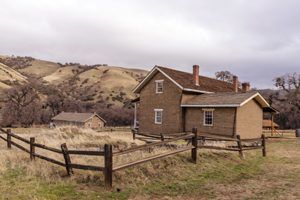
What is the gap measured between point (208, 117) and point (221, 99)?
80.7 inches

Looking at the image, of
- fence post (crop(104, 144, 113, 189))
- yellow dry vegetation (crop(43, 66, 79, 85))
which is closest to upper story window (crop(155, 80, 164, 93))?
fence post (crop(104, 144, 113, 189))

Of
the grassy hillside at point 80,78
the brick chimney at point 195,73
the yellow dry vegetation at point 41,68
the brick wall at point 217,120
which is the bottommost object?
the brick wall at point 217,120

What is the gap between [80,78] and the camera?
124562 millimetres

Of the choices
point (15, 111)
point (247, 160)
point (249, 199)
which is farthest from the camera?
point (15, 111)

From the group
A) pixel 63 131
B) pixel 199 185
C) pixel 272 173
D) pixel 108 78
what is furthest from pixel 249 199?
pixel 108 78

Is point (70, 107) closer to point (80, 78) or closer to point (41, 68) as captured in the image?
point (80, 78)

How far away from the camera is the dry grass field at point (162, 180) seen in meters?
8.88

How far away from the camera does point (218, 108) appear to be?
27.1m

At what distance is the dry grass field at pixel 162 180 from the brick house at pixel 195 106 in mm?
12846

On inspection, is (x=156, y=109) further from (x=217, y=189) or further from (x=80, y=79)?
(x=80, y=79)

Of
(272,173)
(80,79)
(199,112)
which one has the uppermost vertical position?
(80,79)

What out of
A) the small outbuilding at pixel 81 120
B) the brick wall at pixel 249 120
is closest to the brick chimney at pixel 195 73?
the brick wall at pixel 249 120

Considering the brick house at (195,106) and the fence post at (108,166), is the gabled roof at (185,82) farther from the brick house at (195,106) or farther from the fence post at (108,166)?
the fence post at (108,166)

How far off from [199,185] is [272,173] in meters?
3.95
